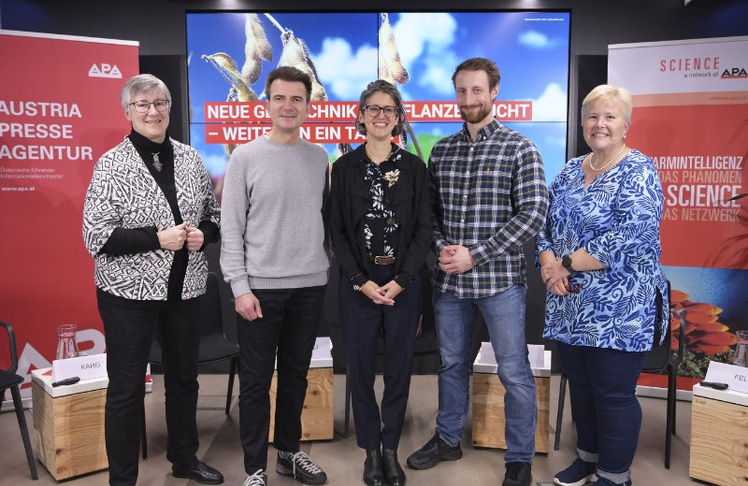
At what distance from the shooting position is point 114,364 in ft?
7.84

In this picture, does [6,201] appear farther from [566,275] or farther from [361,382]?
[566,275]

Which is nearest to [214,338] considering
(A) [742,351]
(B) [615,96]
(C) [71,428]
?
(C) [71,428]

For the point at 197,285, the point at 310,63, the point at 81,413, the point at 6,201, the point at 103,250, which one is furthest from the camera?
the point at 310,63

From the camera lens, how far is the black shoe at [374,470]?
2656mm

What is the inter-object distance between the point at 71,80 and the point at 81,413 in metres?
2.06

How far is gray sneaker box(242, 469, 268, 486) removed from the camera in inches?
99.7

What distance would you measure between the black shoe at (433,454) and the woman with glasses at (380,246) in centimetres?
25

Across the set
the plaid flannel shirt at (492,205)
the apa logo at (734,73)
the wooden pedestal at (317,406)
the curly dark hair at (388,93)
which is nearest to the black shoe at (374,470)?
the wooden pedestal at (317,406)

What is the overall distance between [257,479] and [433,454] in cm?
87

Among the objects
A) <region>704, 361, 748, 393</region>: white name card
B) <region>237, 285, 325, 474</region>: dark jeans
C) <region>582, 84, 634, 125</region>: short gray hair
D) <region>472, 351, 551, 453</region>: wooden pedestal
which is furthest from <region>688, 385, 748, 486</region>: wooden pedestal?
<region>237, 285, 325, 474</region>: dark jeans

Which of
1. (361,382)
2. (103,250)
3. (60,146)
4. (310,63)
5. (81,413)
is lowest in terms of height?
(81,413)

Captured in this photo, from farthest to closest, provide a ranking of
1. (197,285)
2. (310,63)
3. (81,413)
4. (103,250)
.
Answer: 1. (310,63)
2. (81,413)
3. (197,285)
4. (103,250)

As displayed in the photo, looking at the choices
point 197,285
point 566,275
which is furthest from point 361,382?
point 566,275

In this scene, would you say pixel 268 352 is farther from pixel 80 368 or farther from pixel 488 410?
pixel 488 410
